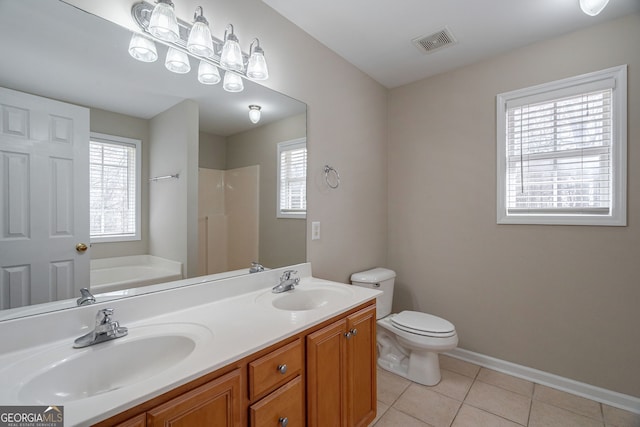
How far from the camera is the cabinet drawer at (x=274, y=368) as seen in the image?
0.98 meters

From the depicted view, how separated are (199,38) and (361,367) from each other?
1800 mm

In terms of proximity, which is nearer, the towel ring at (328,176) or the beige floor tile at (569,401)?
the beige floor tile at (569,401)

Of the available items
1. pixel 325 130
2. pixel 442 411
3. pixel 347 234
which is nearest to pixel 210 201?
pixel 325 130

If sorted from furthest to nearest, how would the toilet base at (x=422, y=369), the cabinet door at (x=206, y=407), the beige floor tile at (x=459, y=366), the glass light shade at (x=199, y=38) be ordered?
1. the beige floor tile at (x=459, y=366)
2. the toilet base at (x=422, y=369)
3. the glass light shade at (x=199, y=38)
4. the cabinet door at (x=206, y=407)

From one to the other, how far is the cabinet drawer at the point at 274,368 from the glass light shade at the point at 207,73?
4.32 ft

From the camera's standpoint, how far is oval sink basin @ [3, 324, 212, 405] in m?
0.81

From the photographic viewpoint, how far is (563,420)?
5.70 ft

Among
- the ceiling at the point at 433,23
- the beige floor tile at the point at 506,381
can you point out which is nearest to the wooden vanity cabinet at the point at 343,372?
the beige floor tile at the point at 506,381

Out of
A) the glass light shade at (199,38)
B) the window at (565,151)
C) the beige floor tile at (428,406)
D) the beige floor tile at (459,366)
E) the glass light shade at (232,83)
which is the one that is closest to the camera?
the glass light shade at (199,38)

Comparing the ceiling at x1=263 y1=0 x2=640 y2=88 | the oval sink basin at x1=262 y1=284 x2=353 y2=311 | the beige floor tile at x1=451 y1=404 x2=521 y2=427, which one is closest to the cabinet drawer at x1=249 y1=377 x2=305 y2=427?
the oval sink basin at x1=262 y1=284 x2=353 y2=311

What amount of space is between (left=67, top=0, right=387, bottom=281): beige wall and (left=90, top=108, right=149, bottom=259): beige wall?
57 cm

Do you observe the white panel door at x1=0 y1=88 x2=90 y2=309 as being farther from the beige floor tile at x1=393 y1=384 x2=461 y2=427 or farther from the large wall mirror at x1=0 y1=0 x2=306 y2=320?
the beige floor tile at x1=393 y1=384 x2=461 y2=427

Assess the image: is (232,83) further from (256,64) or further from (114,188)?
(114,188)

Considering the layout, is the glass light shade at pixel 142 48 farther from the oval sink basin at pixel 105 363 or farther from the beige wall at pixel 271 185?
the oval sink basin at pixel 105 363
